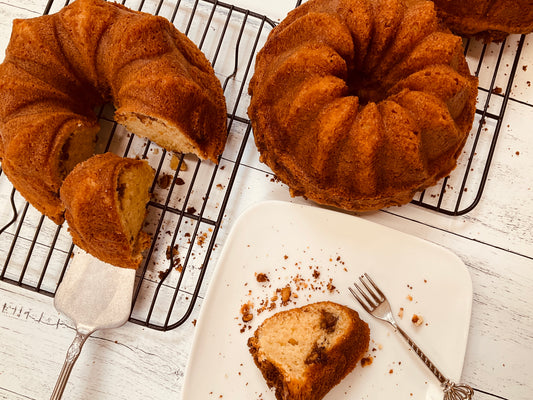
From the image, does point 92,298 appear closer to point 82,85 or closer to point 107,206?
point 107,206

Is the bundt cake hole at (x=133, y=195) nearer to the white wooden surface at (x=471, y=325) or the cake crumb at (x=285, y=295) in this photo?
the white wooden surface at (x=471, y=325)

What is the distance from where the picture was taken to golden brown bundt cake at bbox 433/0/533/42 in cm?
180

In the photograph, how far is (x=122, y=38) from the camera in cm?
172

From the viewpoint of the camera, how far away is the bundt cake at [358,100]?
5.25 ft

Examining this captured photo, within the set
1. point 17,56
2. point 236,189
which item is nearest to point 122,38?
point 17,56

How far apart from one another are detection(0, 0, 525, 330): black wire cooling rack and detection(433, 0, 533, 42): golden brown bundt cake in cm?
16

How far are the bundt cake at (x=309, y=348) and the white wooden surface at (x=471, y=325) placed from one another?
39 cm

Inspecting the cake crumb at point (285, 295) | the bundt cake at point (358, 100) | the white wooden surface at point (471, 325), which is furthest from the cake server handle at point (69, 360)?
the bundt cake at point (358, 100)

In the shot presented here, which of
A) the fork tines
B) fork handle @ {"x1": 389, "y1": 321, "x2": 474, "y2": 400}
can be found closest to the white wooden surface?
fork handle @ {"x1": 389, "y1": 321, "x2": 474, "y2": 400}

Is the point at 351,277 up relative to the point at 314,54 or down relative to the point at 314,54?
down

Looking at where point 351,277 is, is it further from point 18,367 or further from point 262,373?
point 18,367

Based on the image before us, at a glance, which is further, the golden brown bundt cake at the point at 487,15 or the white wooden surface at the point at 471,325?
the white wooden surface at the point at 471,325

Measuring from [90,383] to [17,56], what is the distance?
1.47 metres

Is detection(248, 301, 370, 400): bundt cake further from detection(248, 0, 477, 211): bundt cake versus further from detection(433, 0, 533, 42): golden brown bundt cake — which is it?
detection(433, 0, 533, 42): golden brown bundt cake
